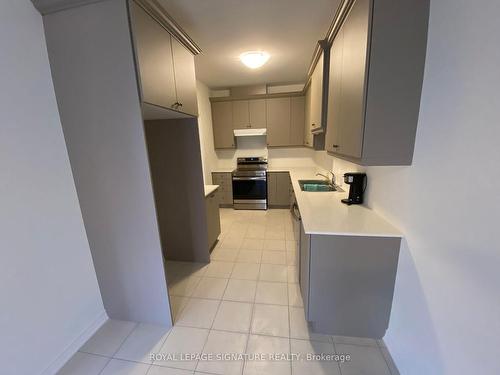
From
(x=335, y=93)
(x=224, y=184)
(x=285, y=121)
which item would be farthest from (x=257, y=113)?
(x=335, y=93)

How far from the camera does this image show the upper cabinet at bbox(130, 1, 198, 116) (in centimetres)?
133

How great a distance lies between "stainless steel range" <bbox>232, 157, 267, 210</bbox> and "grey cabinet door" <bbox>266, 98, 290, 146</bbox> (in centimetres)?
52

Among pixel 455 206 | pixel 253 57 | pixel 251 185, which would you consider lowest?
pixel 251 185

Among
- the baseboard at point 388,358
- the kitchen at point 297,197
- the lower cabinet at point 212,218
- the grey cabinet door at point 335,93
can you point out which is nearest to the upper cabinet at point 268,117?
the kitchen at point 297,197

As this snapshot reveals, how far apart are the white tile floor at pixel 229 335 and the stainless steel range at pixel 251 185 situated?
2.06 m

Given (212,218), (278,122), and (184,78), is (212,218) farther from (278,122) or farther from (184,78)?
(278,122)

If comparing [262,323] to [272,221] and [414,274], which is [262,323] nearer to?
[414,274]

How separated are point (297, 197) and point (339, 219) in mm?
661

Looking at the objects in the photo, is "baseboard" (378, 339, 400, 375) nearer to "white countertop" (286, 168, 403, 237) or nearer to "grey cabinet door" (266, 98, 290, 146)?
"white countertop" (286, 168, 403, 237)

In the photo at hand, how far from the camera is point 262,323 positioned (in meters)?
1.74

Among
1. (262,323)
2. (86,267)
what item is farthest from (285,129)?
(86,267)

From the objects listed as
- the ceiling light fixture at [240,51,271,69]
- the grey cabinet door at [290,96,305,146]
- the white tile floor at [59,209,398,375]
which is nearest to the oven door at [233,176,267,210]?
the grey cabinet door at [290,96,305,146]

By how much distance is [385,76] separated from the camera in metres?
→ 1.16

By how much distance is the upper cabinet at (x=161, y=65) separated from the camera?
4.36 ft
